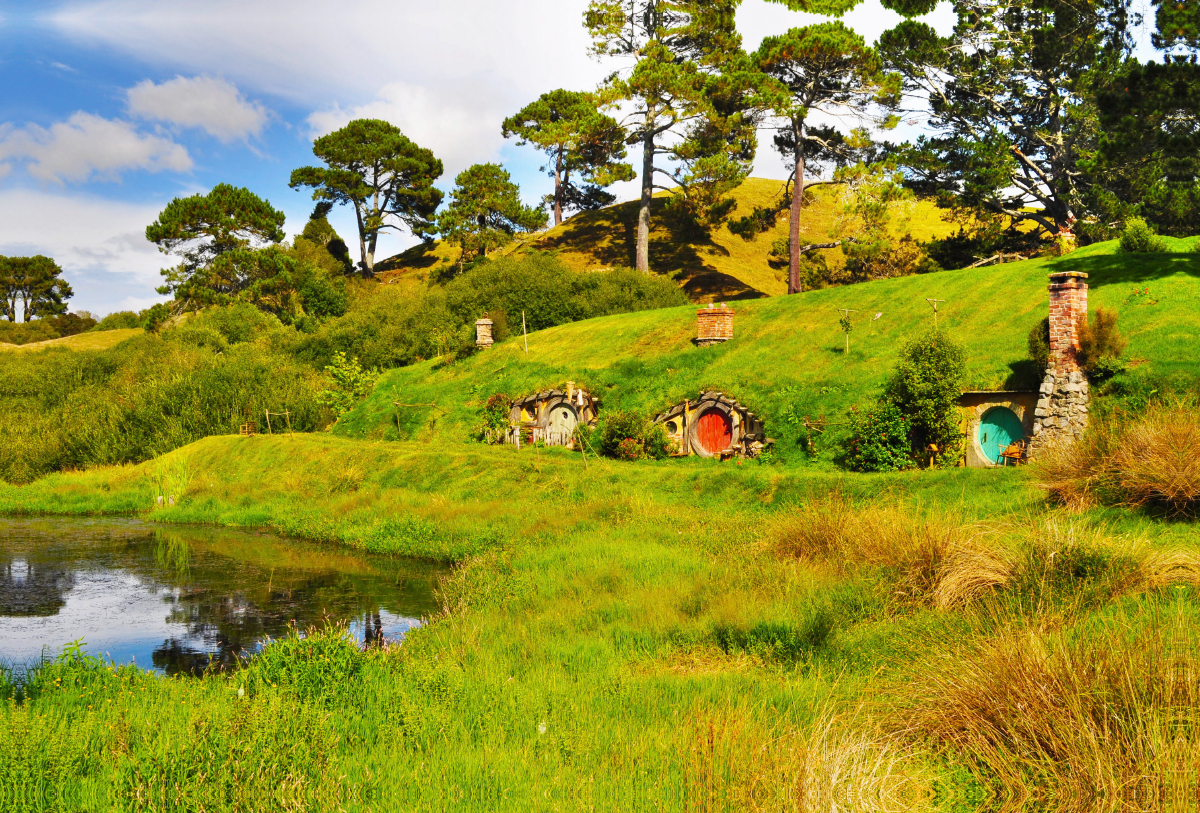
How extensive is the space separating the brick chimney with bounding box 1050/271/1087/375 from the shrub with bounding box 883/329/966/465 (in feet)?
7.29

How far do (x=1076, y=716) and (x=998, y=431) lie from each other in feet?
55.8

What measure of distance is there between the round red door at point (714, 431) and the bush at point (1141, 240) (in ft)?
50.7

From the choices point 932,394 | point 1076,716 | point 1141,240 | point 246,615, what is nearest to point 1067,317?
point 932,394

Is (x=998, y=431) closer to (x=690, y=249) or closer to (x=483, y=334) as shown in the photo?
(x=483, y=334)

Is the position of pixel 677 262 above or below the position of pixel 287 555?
above

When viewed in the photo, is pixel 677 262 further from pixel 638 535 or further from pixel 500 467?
pixel 638 535

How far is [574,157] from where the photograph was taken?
173 feet

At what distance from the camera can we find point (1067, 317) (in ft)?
64.2

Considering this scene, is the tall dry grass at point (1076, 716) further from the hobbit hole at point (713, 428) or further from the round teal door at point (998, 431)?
the hobbit hole at point (713, 428)

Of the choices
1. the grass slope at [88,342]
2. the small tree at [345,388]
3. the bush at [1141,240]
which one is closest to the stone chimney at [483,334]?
the small tree at [345,388]

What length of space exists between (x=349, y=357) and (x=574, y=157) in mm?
20255

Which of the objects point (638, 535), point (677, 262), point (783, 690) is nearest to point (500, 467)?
point (638, 535)

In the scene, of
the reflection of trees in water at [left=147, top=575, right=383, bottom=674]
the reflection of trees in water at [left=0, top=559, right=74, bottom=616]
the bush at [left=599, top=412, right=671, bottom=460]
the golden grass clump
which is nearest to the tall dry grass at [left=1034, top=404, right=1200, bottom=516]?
the golden grass clump

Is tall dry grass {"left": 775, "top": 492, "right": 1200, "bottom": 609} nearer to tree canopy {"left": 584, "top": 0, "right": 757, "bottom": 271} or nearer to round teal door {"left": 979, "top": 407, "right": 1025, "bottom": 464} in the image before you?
round teal door {"left": 979, "top": 407, "right": 1025, "bottom": 464}
